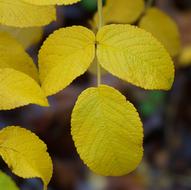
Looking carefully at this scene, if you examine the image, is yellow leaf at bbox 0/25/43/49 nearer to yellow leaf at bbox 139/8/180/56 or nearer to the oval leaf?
yellow leaf at bbox 139/8/180/56

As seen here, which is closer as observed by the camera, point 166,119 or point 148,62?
point 148,62

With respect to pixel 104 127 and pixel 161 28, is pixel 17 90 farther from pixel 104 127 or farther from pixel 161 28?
pixel 161 28

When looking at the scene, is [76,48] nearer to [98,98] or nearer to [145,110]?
[98,98]

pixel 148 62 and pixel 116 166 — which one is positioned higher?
pixel 148 62

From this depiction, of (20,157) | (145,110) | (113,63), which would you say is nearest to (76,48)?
(113,63)

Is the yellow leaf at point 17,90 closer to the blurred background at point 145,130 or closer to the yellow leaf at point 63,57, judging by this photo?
the yellow leaf at point 63,57

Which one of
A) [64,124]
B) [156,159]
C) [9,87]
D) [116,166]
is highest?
[9,87]
